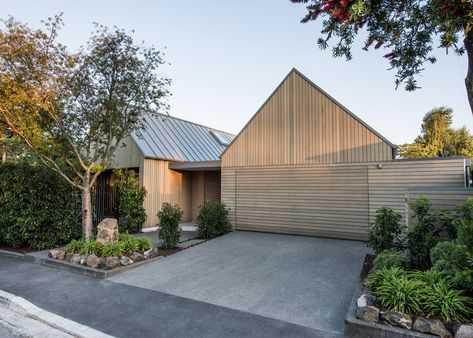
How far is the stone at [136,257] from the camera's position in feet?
23.0

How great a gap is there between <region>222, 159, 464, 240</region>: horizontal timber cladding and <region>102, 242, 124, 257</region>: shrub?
5.35 metres

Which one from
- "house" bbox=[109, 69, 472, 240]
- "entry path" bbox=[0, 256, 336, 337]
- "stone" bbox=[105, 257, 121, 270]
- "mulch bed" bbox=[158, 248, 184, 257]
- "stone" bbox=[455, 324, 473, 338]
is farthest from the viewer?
"house" bbox=[109, 69, 472, 240]

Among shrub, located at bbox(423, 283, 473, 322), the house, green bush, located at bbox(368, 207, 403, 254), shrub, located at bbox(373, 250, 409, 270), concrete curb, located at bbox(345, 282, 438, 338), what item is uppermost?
the house

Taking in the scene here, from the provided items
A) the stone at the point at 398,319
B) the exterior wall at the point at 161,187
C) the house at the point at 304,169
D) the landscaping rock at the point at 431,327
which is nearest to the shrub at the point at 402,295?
the stone at the point at 398,319

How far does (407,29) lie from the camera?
516 cm

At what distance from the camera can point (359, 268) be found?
6418mm

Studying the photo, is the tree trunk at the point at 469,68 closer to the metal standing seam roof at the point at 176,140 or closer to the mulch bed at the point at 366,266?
the mulch bed at the point at 366,266

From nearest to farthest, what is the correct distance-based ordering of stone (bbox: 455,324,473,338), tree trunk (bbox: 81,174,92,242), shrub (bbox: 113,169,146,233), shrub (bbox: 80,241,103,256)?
stone (bbox: 455,324,473,338), shrub (bbox: 80,241,103,256), tree trunk (bbox: 81,174,92,242), shrub (bbox: 113,169,146,233)

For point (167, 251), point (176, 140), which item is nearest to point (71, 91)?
point (167, 251)

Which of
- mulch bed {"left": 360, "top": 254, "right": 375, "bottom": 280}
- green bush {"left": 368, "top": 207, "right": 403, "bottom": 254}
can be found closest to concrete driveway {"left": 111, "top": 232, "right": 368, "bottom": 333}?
mulch bed {"left": 360, "top": 254, "right": 375, "bottom": 280}

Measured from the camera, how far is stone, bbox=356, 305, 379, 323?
3621 mm

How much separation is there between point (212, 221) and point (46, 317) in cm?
644

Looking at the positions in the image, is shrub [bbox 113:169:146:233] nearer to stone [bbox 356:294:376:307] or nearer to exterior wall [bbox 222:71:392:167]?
exterior wall [bbox 222:71:392:167]

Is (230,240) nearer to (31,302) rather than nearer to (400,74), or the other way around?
(31,302)
